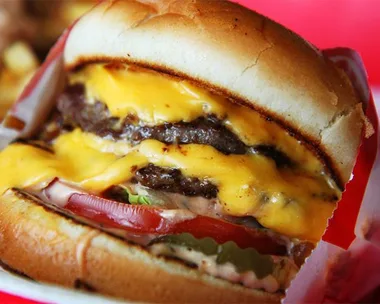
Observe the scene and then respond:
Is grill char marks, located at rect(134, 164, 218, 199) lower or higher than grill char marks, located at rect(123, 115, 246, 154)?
lower

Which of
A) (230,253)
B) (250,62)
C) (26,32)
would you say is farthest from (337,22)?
(230,253)

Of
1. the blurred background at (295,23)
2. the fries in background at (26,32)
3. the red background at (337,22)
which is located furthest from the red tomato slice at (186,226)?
the red background at (337,22)

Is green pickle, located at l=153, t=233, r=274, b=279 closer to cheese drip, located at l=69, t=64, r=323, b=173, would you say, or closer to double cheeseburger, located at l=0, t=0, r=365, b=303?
double cheeseburger, located at l=0, t=0, r=365, b=303

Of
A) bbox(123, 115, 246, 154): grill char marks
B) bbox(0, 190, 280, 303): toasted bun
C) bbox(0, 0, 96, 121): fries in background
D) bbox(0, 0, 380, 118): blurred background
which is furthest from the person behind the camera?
bbox(0, 0, 380, 118): blurred background

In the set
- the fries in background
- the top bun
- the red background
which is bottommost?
the fries in background

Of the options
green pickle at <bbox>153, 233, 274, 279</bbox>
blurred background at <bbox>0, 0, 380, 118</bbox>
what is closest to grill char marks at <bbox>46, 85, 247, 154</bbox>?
green pickle at <bbox>153, 233, 274, 279</bbox>
